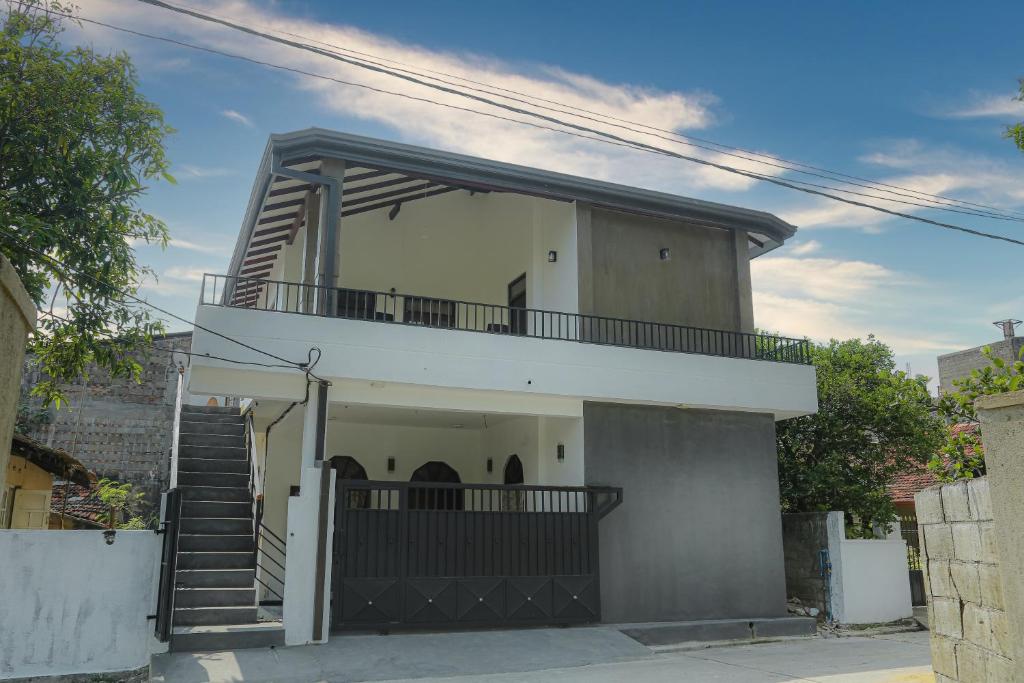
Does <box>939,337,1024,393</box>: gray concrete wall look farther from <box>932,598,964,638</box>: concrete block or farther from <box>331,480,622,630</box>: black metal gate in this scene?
<box>932,598,964,638</box>: concrete block

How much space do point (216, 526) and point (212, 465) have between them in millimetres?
1570

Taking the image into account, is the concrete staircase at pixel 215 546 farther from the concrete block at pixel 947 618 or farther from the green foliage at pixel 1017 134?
the green foliage at pixel 1017 134

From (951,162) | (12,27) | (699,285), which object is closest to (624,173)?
(699,285)

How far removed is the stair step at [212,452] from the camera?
41.7 ft

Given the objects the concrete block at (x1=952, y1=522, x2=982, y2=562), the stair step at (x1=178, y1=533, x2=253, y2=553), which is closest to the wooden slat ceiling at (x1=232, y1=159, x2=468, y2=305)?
the stair step at (x1=178, y1=533, x2=253, y2=553)

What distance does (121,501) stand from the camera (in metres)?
15.0

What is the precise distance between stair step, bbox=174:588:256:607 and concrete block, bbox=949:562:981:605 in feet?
27.2

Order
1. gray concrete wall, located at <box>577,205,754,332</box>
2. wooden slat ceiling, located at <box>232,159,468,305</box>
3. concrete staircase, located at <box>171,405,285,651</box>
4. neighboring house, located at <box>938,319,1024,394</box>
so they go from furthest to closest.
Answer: neighboring house, located at <box>938,319,1024,394</box>, gray concrete wall, located at <box>577,205,754,332</box>, wooden slat ceiling, located at <box>232,159,468,305</box>, concrete staircase, located at <box>171,405,285,651</box>

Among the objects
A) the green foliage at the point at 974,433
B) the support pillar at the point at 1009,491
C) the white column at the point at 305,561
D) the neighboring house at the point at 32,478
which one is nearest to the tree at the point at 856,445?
the green foliage at the point at 974,433

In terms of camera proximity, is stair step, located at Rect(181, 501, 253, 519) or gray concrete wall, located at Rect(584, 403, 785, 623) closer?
stair step, located at Rect(181, 501, 253, 519)

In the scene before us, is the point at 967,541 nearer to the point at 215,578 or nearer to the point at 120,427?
the point at 215,578

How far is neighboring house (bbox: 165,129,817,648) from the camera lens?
33.6 feet

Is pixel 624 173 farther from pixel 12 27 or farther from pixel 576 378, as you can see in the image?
pixel 12 27

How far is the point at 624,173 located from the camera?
1267 cm
